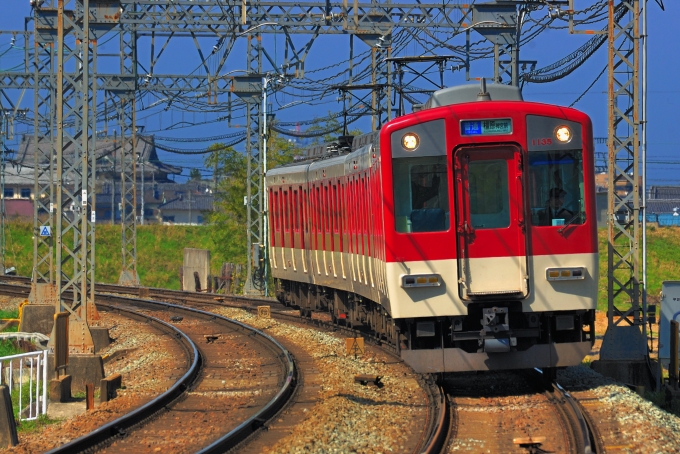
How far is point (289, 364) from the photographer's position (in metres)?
13.8

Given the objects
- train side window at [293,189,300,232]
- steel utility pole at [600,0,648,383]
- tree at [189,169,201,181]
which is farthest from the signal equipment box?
tree at [189,169,201,181]

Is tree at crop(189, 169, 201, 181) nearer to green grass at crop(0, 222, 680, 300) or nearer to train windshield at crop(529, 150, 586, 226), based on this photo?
green grass at crop(0, 222, 680, 300)

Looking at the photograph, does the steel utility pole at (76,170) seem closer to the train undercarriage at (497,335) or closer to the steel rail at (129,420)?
the steel rail at (129,420)

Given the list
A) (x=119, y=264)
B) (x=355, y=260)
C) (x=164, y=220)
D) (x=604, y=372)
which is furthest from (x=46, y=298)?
(x=164, y=220)

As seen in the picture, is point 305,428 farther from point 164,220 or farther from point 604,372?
point 164,220

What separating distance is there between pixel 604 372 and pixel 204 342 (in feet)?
25.7

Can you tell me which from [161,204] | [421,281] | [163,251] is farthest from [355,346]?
[161,204]

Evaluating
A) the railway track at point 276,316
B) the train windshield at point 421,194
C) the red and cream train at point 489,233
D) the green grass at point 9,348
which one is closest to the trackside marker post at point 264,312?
the railway track at point 276,316

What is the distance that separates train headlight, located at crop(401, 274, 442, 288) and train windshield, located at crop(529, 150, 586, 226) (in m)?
1.25

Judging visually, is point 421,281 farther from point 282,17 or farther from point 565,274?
point 282,17

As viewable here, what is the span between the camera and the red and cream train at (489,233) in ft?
35.2

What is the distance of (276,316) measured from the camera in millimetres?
22672

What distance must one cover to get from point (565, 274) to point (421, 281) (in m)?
1.56

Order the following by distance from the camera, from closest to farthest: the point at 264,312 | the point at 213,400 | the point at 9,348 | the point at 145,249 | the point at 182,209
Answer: the point at 213,400, the point at 9,348, the point at 264,312, the point at 145,249, the point at 182,209
